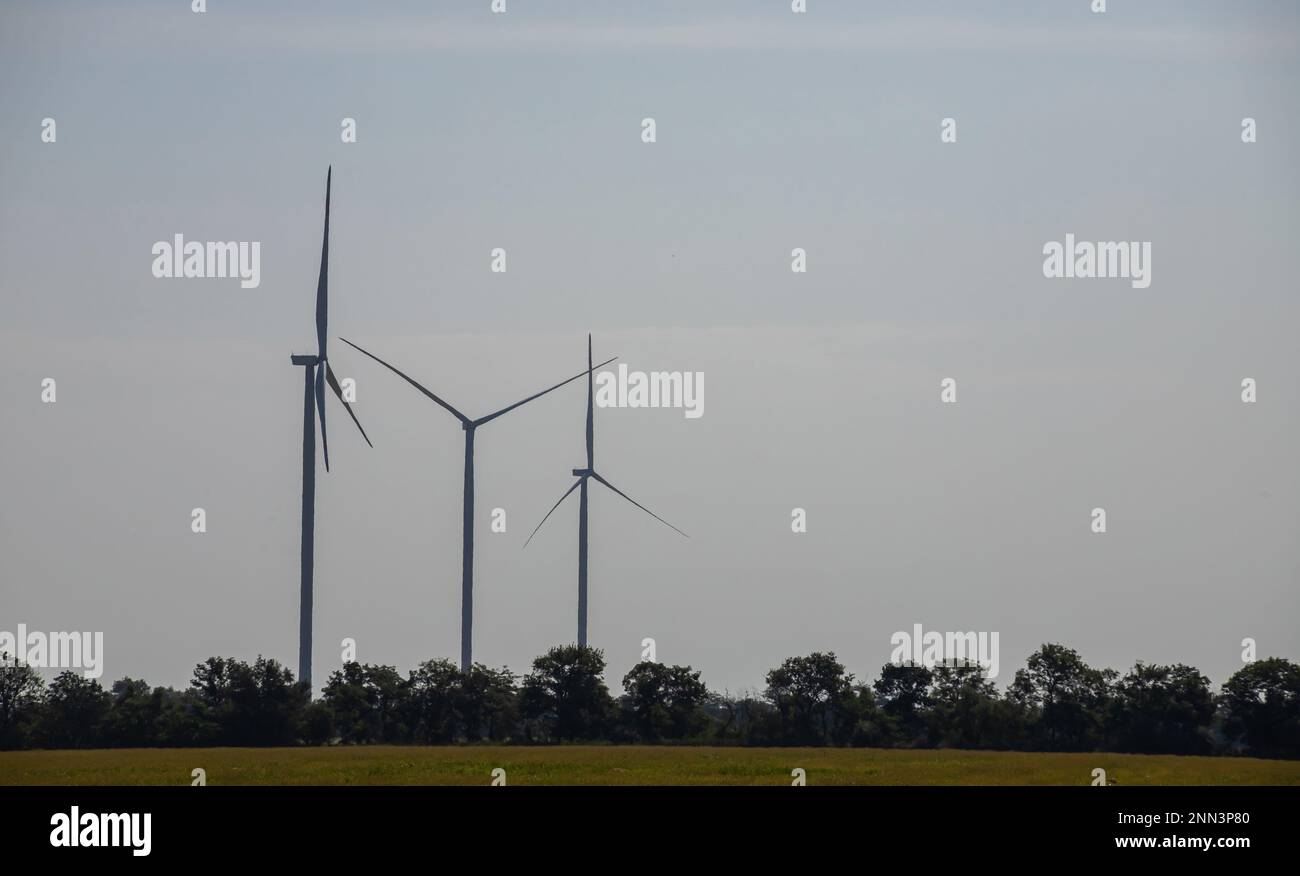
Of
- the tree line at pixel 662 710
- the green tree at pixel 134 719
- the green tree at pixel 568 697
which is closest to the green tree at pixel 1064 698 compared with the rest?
the tree line at pixel 662 710

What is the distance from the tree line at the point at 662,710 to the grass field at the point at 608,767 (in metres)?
13.8

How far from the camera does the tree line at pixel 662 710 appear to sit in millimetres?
130500

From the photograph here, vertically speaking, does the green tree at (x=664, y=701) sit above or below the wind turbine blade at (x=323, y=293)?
below

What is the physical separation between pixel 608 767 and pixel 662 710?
1708 inches

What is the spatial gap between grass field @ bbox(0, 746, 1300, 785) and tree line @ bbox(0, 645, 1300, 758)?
13.8m

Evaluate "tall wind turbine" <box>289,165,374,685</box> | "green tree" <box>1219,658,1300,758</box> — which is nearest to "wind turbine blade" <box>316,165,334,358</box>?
"tall wind turbine" <box>289,165,374,685</box>

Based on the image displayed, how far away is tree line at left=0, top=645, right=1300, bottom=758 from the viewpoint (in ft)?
428

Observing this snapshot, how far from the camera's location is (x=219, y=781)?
282 ft

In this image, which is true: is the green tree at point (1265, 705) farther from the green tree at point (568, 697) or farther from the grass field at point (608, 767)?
the green tree at point (568, 697)

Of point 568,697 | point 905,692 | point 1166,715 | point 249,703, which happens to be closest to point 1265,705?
point 1166,715
